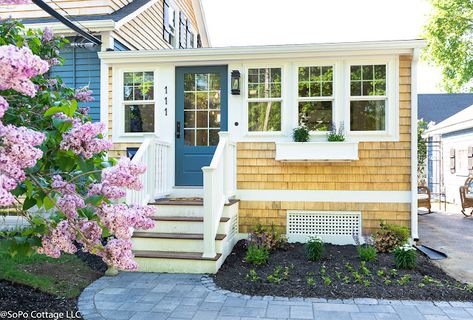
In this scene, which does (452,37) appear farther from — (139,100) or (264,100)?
(139,100)

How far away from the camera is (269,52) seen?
579 cm

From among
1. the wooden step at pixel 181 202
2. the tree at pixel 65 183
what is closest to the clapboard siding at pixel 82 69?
the wooden step at pixel 181 202

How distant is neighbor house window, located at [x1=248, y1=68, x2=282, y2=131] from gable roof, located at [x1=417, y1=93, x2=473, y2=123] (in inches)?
575

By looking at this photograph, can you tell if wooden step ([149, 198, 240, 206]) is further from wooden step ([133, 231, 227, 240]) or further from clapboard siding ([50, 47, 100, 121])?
clapboard siding ([50, 47, 100, 121])

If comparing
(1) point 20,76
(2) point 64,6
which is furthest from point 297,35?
(1) point 20,76

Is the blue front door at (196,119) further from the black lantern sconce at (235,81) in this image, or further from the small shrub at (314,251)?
the small shrub at (314,251)

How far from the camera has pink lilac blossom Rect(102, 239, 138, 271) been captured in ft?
7.54

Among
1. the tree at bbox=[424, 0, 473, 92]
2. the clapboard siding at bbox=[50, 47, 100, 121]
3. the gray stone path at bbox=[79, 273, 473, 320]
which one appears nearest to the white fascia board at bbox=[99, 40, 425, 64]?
the clapboard siding at bbox=[50, 47, 100, 121]

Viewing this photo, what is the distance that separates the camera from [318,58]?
5.88 meters

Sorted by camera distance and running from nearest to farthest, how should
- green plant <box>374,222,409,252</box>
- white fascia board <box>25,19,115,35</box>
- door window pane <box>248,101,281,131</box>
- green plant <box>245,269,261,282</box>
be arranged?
green plant <box>245,269,261,282</box>
green plant <box>374,222,409,252</box>
door window pane <box>248,101,281,131</box>
white fascia board <box>25,19,115,35</box>

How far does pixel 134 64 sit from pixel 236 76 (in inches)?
66.1

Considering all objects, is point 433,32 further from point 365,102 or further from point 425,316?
point 425,316

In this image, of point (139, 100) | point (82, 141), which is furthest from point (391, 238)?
point (82, 141)

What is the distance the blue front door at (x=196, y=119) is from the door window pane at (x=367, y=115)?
6.64 feet
